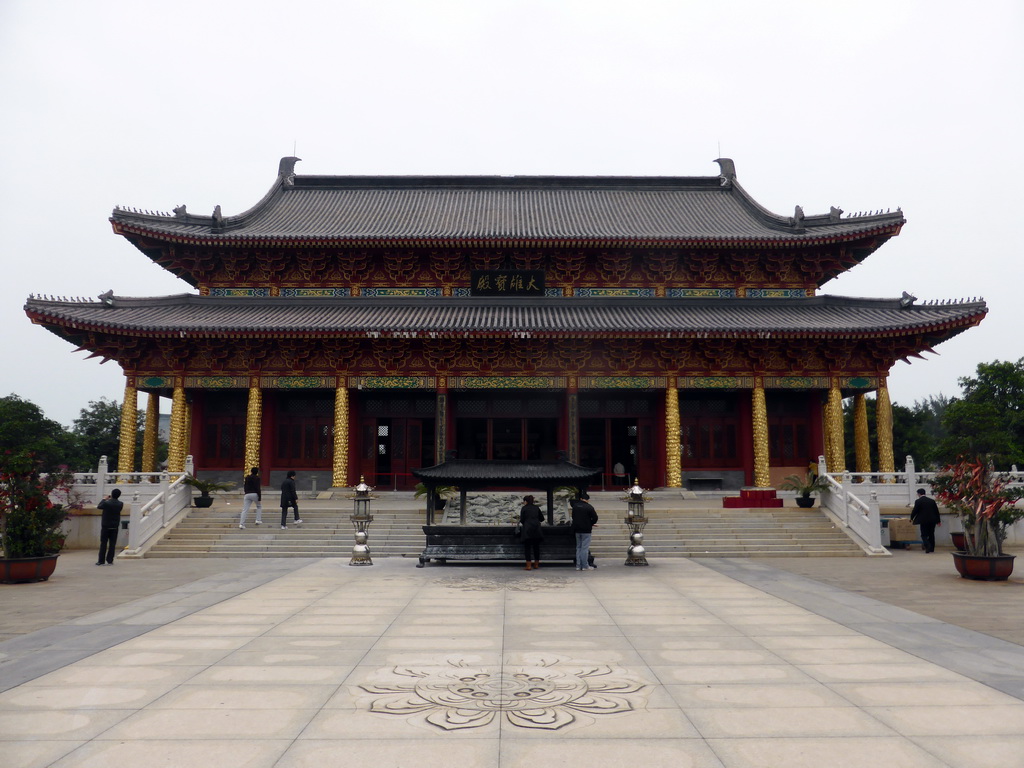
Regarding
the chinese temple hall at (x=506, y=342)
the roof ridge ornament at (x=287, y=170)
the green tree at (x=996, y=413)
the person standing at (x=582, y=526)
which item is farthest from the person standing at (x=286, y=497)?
the green tree at (x=996, y=413)

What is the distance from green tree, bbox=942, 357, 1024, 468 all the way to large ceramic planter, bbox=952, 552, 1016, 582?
82.9 feet

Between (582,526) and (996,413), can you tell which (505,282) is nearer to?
(582,526)

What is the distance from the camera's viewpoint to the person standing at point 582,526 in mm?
13531

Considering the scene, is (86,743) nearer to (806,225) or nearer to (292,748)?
(292,748)

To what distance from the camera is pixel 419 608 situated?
959 centimetres

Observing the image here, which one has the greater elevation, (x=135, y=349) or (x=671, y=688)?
(x=135, y=349)

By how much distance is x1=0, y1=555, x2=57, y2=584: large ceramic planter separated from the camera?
39.2ft

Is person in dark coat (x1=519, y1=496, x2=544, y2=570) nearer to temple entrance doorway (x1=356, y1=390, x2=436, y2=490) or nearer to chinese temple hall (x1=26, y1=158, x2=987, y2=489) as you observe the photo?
chinese temple hall (x1=26, y1=158, x2=987, y2=489)

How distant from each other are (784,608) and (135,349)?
22513 mm

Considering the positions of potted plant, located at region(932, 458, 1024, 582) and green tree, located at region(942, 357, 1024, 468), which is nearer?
potted plant, located at region(932, 458, 1024, 582)

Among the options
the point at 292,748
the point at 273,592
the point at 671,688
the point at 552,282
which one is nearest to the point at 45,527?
the point at 273,592

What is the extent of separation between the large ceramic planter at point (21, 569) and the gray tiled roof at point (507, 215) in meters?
15.1

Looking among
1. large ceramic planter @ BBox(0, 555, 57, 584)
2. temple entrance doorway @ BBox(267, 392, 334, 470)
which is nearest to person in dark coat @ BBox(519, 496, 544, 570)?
large ceramic planter @ BBox(0, 555, 57, 584)

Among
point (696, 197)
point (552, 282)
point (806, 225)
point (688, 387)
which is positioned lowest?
point (688, 387)
